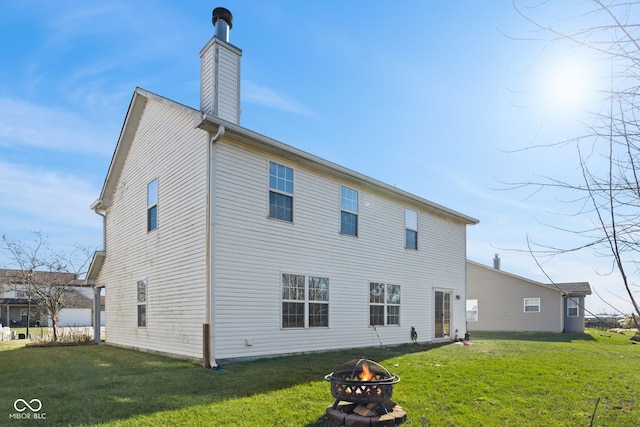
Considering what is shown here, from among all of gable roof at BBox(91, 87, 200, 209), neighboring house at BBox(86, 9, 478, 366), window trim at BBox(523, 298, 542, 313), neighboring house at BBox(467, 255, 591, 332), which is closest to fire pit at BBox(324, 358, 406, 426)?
neighboring house at BBox(86, 9, 478, 366)

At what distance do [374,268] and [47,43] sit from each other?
10468 mm

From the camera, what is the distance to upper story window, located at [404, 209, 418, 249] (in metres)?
15.0

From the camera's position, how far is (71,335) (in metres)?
16.7

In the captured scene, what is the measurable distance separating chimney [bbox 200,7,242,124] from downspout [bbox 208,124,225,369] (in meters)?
1.33

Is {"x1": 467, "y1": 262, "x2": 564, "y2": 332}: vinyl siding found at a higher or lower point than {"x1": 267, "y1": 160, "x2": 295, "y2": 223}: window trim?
lower

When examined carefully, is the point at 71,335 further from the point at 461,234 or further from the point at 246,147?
the point at 461,234


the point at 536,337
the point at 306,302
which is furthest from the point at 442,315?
the point at 306,302

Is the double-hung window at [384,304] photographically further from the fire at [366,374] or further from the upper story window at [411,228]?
the fire at [366,374]

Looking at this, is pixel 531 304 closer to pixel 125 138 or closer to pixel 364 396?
pixel 125 138

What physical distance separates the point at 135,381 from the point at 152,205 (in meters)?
6.08

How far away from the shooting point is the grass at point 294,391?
17.1 feet

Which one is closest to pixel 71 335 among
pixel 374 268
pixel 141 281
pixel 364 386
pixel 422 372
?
pixel 141 281

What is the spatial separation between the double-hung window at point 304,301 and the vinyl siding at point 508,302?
1759 cm

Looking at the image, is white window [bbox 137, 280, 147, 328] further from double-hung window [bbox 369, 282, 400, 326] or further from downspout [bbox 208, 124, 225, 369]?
double-hung window [bbox 369, 282, 400, 326]
